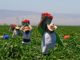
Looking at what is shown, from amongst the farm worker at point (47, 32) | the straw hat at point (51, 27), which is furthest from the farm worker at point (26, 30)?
the straw hat at point (51, 27)

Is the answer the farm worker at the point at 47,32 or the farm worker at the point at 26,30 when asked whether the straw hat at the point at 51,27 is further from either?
the farm worker at the point at 26,30

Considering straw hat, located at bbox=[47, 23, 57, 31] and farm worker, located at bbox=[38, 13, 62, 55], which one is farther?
farm worker, located at bbox=[38, 13, 62, 55]

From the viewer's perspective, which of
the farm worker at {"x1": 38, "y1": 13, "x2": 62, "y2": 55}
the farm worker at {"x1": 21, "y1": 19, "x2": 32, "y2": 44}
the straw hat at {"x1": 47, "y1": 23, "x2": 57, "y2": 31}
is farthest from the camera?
the farm worker at {"x1": 21, "y1": 19, "x2": 32, "y2": 44}

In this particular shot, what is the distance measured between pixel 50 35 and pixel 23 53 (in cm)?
83

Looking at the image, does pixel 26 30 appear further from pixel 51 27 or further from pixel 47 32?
pixel 51 27

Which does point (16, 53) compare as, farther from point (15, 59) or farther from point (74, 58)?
point (74, 58)

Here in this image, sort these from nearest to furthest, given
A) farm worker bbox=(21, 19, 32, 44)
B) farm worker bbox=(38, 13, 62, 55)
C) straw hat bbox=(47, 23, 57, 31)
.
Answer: straw hat bbox=(47, 23, 57, 31)
farm worker bbox=(38, 13, 62, 55)
farm worker bbox=(21, 19, 32, 44)

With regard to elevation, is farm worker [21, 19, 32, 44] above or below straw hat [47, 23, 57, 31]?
below

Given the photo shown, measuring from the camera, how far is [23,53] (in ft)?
33.5

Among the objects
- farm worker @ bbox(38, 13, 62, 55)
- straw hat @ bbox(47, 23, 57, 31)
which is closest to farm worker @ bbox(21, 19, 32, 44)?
farm worker @ bbox(38, 13, 62, 55)

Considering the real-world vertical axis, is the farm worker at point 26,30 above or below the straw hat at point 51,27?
below

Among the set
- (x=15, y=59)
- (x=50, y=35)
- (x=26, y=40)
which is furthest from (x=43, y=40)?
(x=26, y=40)

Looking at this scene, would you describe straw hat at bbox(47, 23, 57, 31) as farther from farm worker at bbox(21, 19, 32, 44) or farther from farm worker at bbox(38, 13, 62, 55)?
farm worker at bbox(21, 19, 32, 44)

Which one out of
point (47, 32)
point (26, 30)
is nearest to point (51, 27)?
point (47, 32)
